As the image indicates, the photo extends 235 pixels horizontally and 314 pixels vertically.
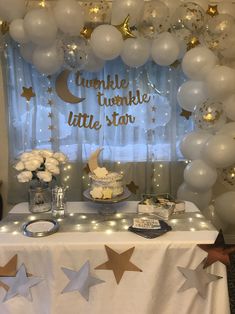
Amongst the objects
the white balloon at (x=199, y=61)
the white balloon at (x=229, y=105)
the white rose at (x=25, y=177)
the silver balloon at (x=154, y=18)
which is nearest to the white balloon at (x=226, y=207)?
the white balloon at (x=229, y=105)

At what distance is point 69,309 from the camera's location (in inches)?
58.6

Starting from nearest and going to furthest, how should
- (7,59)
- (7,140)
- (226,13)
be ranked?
1. (226,13)
2. (7,59)
3. (7,140)

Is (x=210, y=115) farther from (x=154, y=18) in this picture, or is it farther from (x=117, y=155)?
(x=117, y=155)

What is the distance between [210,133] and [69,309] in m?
1.68

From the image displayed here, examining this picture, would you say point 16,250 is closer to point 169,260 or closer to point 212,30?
point 169,260

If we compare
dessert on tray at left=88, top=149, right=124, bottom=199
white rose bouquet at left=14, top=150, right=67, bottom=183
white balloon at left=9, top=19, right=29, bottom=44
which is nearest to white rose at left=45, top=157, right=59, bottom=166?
white rose bouquet at left=14, top=150, right=67, bottom=183

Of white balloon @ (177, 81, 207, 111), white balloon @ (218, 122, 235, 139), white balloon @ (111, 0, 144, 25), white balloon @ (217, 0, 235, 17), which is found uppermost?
white balloon @ (217, 0, 235, 17)

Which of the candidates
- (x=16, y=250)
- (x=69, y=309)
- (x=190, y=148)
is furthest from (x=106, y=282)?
(x=190, y=148)

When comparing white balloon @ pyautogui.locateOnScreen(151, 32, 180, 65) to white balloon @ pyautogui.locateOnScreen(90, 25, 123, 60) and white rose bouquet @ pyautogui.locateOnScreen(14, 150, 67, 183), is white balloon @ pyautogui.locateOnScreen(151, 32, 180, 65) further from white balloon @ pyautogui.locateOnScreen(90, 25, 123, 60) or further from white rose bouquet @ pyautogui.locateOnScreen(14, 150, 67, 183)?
white rose bouquet @ pyautogui.locateOnScreen(14, 150, 67, 183)

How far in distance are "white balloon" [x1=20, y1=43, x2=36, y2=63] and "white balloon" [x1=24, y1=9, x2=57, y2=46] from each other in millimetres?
227

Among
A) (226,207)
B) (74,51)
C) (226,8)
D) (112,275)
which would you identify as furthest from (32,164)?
(226,8)

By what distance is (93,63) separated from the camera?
8.43 feet

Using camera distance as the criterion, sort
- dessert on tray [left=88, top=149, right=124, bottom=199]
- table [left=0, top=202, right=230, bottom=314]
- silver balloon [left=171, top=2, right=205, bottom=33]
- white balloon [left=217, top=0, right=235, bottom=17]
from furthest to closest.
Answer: white balloon [left=217, top=0, right=235, bottom=17] < silver balloon [left=171, top=2, right=205, bottom=33] < dessert on tray [left=88, top=149, right=124, bottom=199] < table [left=0, top=202, right=230, bottom=314]

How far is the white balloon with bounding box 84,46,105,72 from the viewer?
2.49 m
